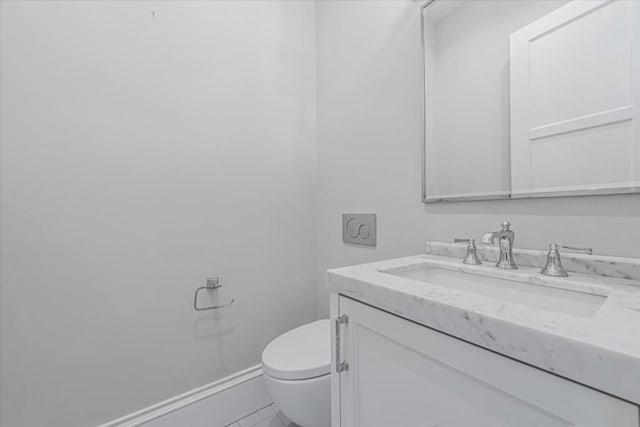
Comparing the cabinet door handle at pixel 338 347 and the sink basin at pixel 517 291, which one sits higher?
the sink basin at pixel 517 291

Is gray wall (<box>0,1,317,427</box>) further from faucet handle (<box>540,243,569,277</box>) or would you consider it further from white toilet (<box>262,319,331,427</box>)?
faucet handle (<box>540,243,569,277</box>)

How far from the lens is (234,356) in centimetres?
131

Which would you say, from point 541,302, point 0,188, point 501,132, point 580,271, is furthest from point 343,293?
point 0,188

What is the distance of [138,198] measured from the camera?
1081 mm

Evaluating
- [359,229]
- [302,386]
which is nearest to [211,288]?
[302,386]

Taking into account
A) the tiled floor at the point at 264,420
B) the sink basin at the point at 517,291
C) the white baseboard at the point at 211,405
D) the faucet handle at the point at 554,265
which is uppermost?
the faucet handle at the point at 554,265

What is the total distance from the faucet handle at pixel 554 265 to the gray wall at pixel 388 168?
3.5 inches

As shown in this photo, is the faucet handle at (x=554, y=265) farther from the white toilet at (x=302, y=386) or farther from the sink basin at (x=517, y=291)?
the white toilet at (x=302, y=386)

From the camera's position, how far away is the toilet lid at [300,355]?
3.07ft

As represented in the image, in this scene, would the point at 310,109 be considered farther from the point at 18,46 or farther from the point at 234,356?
the point at 234,356

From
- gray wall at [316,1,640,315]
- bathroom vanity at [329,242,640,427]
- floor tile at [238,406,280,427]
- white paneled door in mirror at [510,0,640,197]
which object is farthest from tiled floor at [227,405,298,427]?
white paneled door in mirror at [510,0,640,197]

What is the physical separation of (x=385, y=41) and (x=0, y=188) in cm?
156

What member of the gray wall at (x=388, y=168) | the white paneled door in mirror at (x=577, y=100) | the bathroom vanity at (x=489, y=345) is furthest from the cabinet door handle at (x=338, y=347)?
the white paneled door in mirror at (x=577, y=100)

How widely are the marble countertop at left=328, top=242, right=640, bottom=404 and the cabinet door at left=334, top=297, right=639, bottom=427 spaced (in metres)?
0.02
